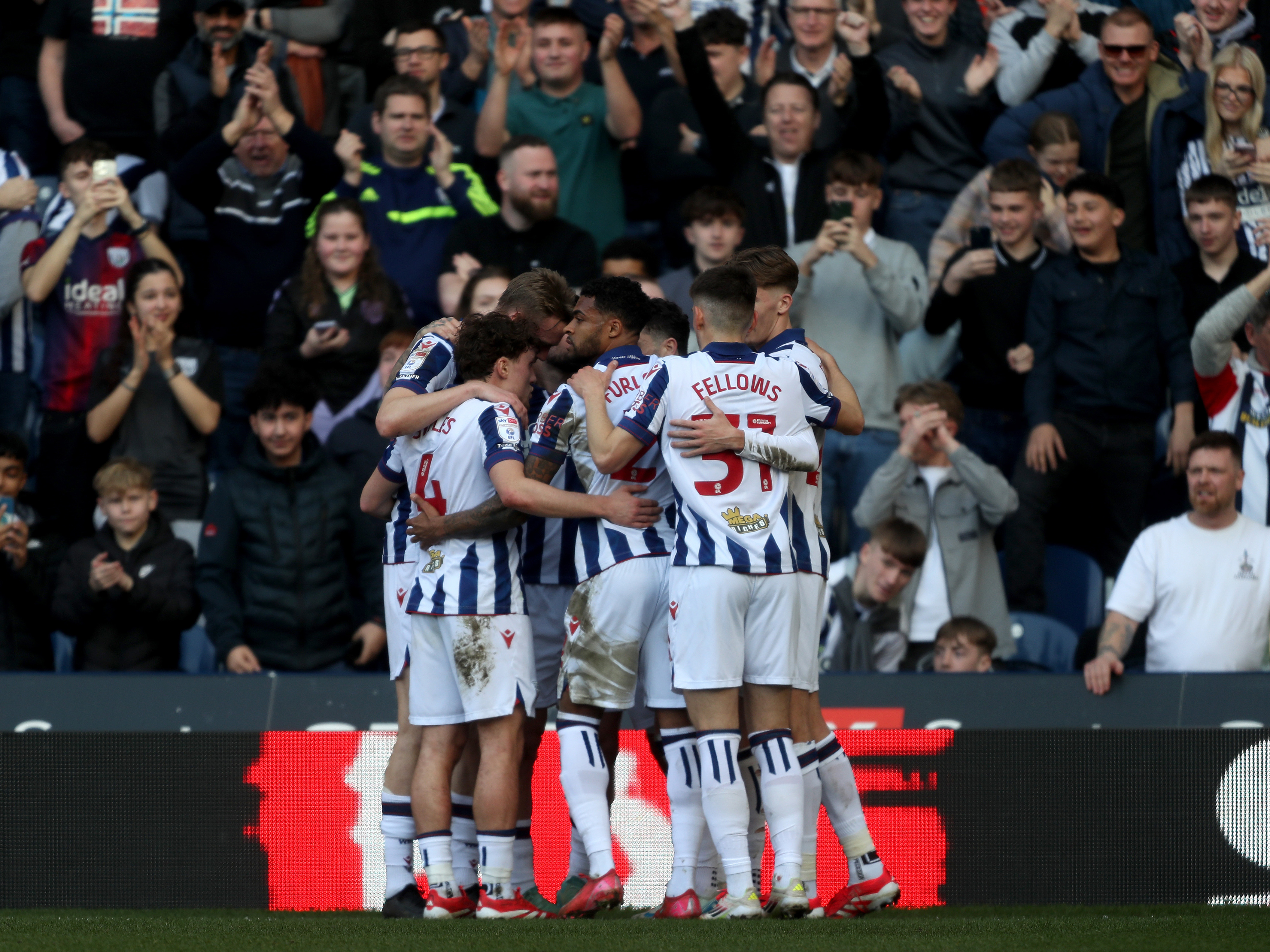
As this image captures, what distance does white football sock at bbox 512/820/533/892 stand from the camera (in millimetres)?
6105

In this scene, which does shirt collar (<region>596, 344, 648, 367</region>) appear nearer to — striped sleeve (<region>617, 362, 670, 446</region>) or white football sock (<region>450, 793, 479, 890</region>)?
striped sleeve (<region>617, 362, 670, 446</region>)

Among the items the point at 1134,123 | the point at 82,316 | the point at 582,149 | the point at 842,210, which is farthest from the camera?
the point at 582,149

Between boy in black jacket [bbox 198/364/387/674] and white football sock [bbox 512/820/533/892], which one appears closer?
white football sock [bbox 512/820/533/892]

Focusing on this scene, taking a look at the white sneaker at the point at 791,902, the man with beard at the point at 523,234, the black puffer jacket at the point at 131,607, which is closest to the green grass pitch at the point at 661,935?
the white sneaker at the point at 791,902

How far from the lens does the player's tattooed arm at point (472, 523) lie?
573 cm

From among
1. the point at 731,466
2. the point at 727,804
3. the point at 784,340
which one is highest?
the point at 784,340

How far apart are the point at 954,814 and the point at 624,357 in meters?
2.54

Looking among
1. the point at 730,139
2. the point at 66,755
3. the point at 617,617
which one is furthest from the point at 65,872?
the point at 730,139

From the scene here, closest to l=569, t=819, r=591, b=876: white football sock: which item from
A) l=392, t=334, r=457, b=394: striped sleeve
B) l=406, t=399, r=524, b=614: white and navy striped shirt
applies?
l=406, t=399, r=524, b=614: white and navy striped shirt

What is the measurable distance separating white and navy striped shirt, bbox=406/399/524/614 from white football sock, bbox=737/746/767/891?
41.3 inches

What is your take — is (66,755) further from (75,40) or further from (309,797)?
(75,40)

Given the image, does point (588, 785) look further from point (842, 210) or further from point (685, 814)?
point (842, 210)

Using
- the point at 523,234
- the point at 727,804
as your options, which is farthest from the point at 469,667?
the point at 523,234

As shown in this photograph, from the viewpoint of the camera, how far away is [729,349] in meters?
5.66
